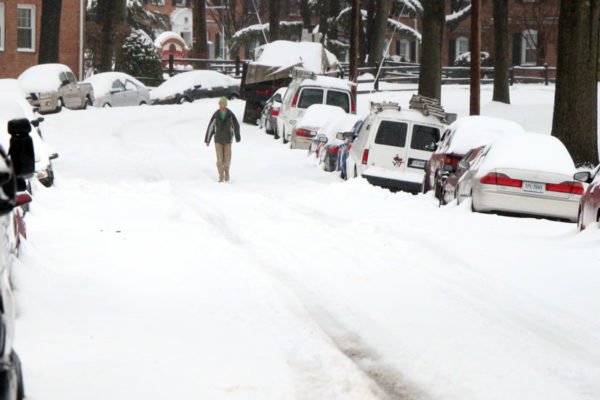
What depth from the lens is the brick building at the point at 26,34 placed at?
178ft

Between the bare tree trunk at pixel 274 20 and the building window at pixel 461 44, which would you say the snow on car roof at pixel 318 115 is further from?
the building window at pixel 461 44

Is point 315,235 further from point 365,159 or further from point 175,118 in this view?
point 175,118

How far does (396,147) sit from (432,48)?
1312cm

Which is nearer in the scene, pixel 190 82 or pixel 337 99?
pixel 337 99

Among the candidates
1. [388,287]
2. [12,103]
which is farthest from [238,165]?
[388,287]

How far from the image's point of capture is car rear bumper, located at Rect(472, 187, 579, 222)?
17500 mm

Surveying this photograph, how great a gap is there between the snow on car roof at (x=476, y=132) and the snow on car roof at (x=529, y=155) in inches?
130

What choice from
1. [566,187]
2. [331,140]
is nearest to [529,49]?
[331,140]

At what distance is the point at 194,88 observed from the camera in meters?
51.3

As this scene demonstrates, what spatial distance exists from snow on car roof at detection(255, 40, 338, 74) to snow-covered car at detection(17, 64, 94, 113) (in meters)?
6.81

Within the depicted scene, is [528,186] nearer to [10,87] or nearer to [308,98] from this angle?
[10,87]

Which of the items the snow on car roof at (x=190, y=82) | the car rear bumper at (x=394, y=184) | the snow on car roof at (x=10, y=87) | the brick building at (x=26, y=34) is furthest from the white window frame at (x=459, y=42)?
the snow on car roof at (x=10, y=87)

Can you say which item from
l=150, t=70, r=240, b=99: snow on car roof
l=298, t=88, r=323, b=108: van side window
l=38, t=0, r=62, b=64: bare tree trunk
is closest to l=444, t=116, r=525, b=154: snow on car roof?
l=298, t=88, r=323, b=108: van side window

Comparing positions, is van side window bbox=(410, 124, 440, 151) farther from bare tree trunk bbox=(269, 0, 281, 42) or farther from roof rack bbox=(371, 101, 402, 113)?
bare tree trunk bbox=(269, 0, 281, 42)
